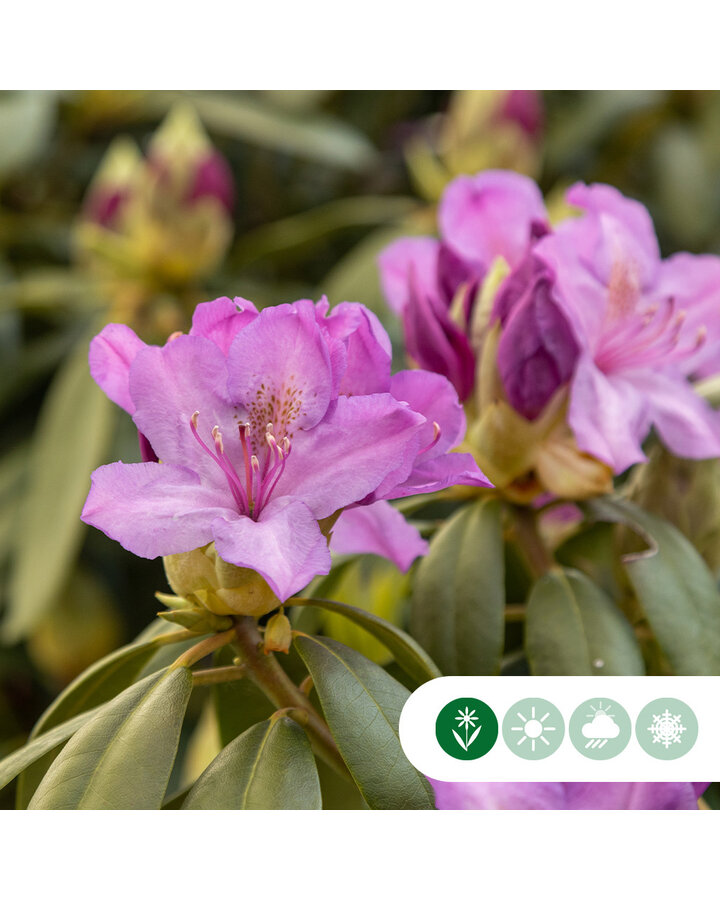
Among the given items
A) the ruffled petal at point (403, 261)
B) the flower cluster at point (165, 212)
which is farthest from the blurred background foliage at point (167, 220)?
the ruffled petal at point (403, 261)

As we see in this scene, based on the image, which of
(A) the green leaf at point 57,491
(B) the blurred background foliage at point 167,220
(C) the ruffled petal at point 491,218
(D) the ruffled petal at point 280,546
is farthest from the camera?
(B) the blurred background foliage at point 167,220

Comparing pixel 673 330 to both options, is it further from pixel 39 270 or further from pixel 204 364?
pixel 39 270

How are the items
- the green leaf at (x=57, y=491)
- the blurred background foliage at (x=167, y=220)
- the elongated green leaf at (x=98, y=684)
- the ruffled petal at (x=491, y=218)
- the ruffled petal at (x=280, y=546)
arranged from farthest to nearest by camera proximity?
the blurred background foliage at (x=167, y=220) → the green leaf at (x=57, y=491) → the ruffled petal at (x=491, y=218) → the elongated green leaf at (x=98, y=684) → the ruffled petal at (x=280, y=546)

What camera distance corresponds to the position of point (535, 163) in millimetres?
1104

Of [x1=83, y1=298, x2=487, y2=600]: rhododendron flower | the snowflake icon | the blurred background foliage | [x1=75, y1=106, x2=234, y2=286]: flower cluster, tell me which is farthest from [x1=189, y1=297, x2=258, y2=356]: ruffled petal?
[x1=75, y1=106, x2=234, y2=286]: flower cluster

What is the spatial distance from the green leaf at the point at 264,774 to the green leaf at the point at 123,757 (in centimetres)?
2

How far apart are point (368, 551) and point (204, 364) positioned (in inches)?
6.1

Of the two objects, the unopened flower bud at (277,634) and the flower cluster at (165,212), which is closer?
the unopened flower bud at (277,634)

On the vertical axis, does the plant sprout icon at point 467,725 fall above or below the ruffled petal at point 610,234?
below

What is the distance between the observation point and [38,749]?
0.45m

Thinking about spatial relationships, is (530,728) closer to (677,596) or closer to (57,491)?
(677,596)

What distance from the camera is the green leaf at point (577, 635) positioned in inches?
20.6

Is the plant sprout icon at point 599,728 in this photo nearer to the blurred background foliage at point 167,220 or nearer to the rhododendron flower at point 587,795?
the rhododendron flower at point 587,795

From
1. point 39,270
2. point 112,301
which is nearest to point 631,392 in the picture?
point 112,301
